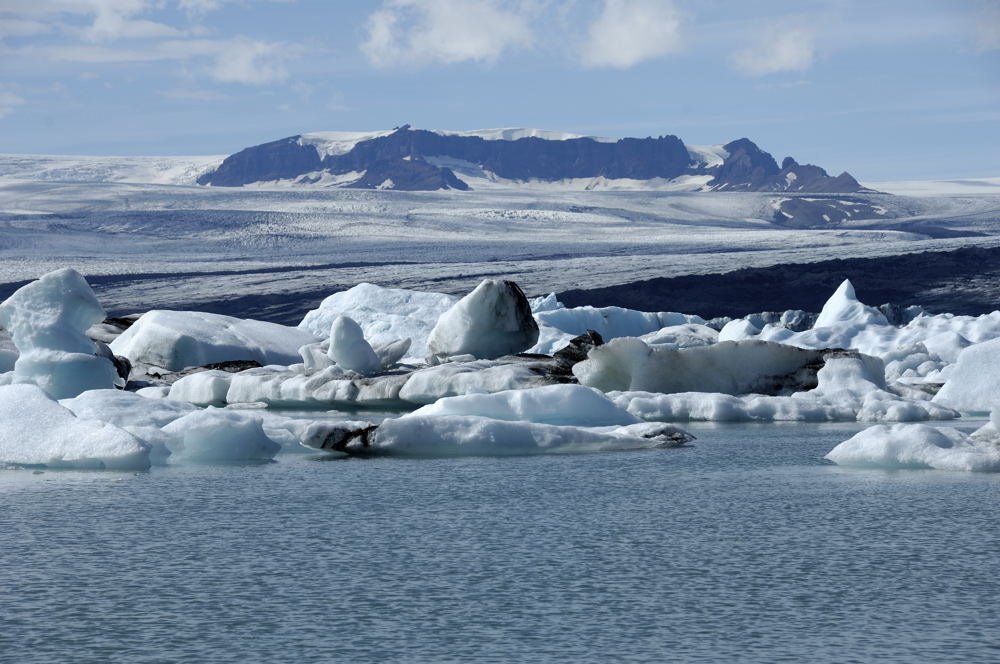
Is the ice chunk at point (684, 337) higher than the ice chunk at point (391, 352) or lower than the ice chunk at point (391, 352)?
lower

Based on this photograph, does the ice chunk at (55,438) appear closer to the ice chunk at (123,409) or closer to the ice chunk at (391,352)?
the ice chunk at (123,409)

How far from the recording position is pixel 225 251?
5662 cm

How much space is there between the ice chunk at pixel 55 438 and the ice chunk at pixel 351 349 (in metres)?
6.35

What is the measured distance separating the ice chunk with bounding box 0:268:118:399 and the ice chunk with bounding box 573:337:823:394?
5499 mm

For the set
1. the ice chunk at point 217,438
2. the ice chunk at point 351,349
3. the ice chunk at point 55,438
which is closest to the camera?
the ice chunk at point 55,438

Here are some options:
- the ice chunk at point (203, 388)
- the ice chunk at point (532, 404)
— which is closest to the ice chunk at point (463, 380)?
the ice chunk at point (203, 388)

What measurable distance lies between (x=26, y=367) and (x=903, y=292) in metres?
33.2

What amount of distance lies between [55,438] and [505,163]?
160270 mm

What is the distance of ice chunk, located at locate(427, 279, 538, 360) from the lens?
57.3ft

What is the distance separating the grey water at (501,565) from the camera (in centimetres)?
482

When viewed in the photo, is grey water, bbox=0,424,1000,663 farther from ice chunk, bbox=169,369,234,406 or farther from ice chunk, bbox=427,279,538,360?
ice chunk, bbox=427,279,538,360

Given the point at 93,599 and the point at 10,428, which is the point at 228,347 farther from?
the point at 93,599

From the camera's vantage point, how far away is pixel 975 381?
48.0 feet

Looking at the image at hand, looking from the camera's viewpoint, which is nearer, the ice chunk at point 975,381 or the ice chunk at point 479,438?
the ice chunk at point 479,438
